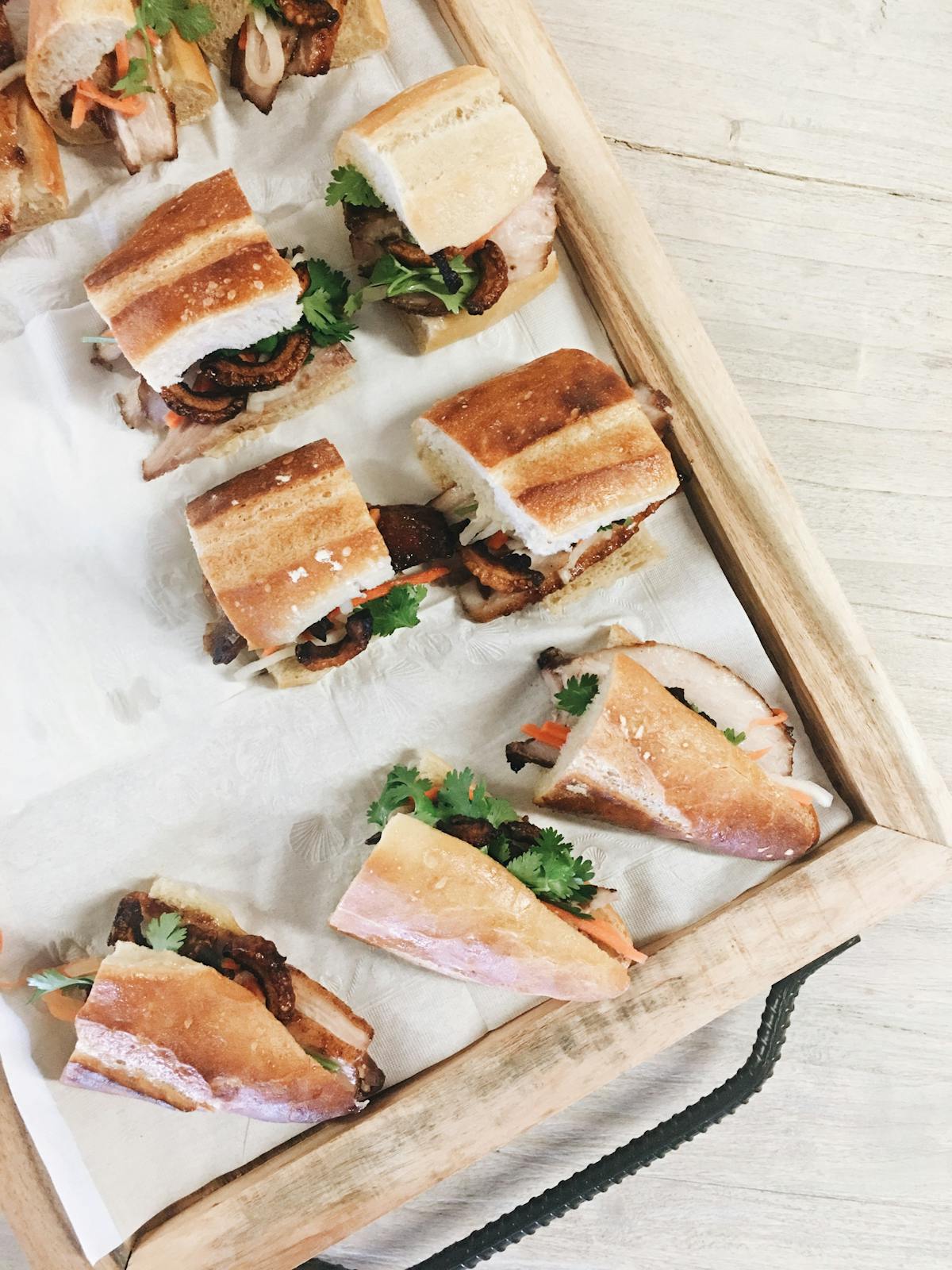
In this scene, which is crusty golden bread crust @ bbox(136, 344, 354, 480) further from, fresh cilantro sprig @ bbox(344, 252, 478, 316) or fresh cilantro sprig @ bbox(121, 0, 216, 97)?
fresh cilantro sprig @ bbox(121, 0, 216, 97)

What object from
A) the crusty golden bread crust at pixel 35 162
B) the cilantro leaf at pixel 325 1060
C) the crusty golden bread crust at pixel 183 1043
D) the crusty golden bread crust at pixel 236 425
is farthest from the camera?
the crusty golden bread crust at pixel 236 425

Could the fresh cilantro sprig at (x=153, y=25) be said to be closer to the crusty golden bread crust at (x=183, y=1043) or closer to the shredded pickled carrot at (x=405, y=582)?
the shredded pickled carrot at (x=405, y=582)

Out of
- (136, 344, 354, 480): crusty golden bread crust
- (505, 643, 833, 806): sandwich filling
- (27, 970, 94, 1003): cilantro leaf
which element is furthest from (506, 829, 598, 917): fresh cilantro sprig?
(136, 344, 354, 480): crusty golden bread crust

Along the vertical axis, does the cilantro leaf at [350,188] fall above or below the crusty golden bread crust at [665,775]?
above

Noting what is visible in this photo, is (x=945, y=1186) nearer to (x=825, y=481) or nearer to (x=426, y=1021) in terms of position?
(x=426, y=1021)

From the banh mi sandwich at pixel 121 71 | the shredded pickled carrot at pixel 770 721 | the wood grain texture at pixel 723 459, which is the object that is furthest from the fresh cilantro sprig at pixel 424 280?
the shredded pickled carrot at pixel 770 721
